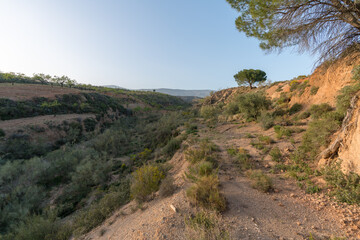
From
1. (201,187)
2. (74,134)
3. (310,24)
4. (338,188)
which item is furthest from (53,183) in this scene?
(310,24)

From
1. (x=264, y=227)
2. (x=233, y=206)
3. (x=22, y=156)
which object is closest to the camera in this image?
(x=264, y=227)

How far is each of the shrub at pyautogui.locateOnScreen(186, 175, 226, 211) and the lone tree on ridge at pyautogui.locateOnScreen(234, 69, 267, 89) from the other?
114 ft

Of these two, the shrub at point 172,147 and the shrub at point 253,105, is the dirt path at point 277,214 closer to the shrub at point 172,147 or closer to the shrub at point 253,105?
the shrub at point 172,147

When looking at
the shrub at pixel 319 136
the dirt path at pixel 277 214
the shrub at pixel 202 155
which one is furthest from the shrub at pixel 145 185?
the shrub at pixel 319 136

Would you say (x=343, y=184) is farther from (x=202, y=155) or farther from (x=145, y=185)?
(x=145, y=185)

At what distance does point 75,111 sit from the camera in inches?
822

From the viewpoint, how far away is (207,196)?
339 centimetres

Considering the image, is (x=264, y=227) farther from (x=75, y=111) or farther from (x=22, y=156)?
(x=75, y=111)

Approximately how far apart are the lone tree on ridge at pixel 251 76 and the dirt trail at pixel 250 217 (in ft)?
109

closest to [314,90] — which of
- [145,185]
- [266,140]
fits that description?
[266,140]

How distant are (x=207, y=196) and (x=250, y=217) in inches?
36.7

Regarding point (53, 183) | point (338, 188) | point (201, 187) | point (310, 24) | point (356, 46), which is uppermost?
point (310, 24)

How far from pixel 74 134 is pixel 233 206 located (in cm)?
1668

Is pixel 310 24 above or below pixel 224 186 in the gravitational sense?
above
